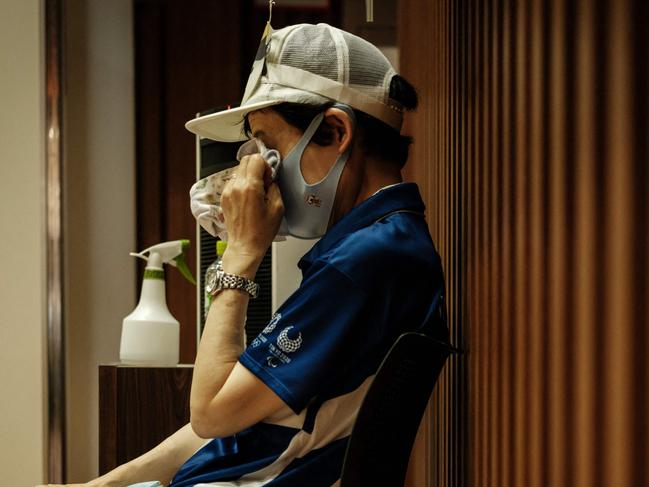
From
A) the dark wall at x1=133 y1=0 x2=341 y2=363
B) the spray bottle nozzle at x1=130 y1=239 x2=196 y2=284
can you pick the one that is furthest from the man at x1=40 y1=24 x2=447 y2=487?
the dark wall at x1=133 y1=0 x2=341 y2=363

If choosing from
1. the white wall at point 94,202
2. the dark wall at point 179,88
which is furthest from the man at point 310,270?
the dark wall at point 179,88

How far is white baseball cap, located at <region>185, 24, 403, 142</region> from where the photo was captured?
1074 mm

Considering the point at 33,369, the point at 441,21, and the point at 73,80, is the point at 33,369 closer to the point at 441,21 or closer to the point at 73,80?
the point at 73,80

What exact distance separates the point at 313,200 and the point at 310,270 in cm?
18

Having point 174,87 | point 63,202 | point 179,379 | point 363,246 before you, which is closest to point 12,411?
point 63,202

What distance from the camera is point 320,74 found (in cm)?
108

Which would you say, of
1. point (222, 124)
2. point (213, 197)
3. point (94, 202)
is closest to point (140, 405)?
point (213, 197)

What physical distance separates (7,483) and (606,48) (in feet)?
9.36

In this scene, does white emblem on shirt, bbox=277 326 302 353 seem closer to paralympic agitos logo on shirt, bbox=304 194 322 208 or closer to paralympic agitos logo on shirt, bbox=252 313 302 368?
paralympic agitos logo on shirt, bbox=252 313 302 368

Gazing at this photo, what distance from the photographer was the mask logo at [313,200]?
111 centimetres

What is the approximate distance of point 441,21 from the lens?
4.85 feet

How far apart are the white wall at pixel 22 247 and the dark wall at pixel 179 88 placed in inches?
33.4

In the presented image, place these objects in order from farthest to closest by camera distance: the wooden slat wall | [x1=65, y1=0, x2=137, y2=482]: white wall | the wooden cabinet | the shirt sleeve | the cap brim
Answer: [x1=65, y1=0, x2=137, y2=482]: white wall → the wooden cabinet → the cap brim → the shirt sleeve → the wooden slat wall

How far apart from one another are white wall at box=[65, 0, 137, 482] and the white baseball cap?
7.13 feet
